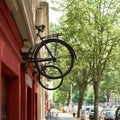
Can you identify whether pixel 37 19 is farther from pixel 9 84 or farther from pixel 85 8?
pixel 85 8

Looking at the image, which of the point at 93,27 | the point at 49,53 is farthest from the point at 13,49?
the point at 93,27

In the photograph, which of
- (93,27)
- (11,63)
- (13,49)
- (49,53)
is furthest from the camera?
(93,27)

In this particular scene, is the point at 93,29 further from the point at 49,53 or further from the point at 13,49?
the point at 13,49

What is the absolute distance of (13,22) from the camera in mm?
7906

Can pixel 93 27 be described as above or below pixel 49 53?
above

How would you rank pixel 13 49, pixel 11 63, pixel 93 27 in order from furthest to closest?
pixel 93 27 → pixel 13 49 → pixel 11 63

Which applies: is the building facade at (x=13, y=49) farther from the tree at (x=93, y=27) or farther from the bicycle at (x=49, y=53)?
the tree at (x=93, y=27)

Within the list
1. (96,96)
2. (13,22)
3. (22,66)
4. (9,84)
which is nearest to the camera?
(13,22)

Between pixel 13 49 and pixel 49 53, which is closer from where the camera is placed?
pixel 13 49

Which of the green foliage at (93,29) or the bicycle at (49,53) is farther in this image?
the green foliage at (93,29)

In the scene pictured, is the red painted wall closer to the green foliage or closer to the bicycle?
the bicycle

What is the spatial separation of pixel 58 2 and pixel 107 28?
3710mm

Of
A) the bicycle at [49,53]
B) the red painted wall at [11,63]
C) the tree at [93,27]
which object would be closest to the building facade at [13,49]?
the red painted wall at [11,63]

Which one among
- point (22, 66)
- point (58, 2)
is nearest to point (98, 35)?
point (58, 2)
